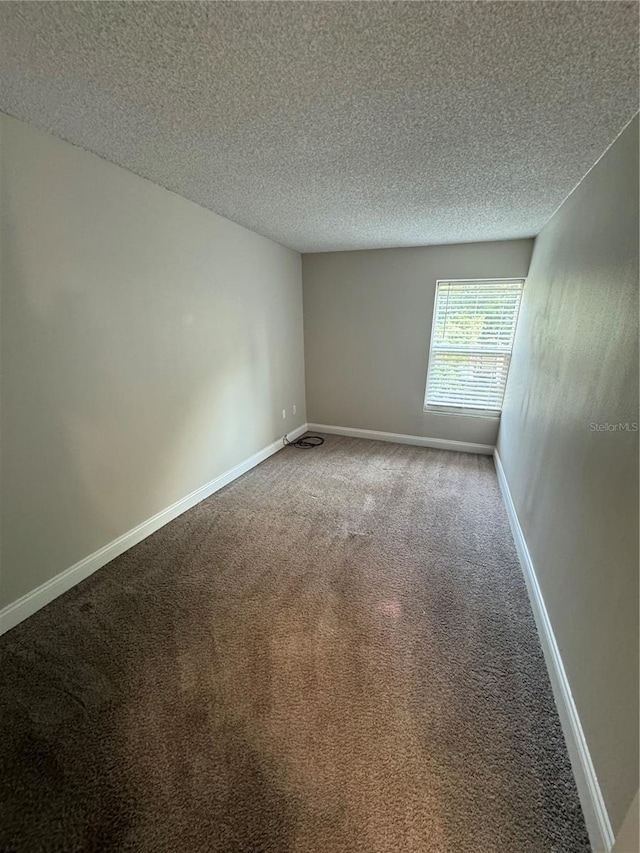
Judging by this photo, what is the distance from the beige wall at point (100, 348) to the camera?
1528 millimetres

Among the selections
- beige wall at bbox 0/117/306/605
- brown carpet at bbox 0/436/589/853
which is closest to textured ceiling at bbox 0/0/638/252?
beige wall at bbox 0/117/306/605

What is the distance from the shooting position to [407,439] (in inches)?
163

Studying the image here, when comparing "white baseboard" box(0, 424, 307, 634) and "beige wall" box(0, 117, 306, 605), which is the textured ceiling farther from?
"white baseboard" box(0, 424, 307, 634)

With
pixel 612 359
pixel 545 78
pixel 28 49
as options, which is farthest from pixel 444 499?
pixel 28 49

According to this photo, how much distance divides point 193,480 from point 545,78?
2959 millimetres

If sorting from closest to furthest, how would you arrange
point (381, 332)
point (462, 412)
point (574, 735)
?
point (574, 735)
point (462, 412)
point (381, 332)

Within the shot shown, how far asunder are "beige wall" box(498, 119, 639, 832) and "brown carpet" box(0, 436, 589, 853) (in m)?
0.28

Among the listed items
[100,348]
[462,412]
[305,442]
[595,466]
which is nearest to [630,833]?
[595,466]

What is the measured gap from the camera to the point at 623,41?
3.05 ft

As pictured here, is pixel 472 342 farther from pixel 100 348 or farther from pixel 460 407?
pixel 100 348

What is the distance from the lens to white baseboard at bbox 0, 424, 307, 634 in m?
1.63

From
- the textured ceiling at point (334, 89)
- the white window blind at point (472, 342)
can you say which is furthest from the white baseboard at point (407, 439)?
the textured ceiling at point (334, 89)

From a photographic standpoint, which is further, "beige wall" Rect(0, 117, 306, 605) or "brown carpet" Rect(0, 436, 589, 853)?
"beige wall" Rect(0, 117, 306, 605)

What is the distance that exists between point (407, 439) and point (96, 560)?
3383mm
